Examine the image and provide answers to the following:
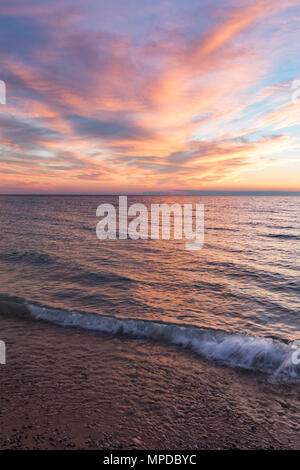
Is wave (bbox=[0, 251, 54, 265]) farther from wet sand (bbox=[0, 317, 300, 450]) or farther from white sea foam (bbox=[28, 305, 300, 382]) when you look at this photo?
wet sand (bbox=[0, 317, 300, 450])

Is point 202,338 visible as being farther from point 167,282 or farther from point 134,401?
point 167,282

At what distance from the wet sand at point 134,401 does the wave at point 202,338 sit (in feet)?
1.75

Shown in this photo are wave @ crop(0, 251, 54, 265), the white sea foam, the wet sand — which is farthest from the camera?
wave @ crop(0, 251, 54, 265)

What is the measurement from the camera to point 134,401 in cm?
557

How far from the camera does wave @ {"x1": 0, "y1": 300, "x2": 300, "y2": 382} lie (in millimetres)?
7265

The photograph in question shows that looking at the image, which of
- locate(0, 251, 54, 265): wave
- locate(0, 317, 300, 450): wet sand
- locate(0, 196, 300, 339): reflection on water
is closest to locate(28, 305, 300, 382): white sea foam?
locate(0, 317, 300, 450): wet sand

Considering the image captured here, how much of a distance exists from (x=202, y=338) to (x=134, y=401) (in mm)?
3565

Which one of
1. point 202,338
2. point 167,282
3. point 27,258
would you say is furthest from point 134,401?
point 27,258

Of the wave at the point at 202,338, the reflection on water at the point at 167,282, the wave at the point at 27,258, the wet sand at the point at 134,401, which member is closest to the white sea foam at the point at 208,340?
the wave at the point at 202,338

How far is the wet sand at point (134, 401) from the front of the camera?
461cm

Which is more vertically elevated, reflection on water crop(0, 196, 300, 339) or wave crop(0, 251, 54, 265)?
wave crop(0, 251, 54, 265)

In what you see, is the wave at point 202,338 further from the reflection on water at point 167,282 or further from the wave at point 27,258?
the wave at point 27,258

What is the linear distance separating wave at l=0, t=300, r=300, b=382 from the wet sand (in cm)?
53

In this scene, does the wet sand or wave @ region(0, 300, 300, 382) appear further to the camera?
wave @ region(0, 300, 300, 382)
